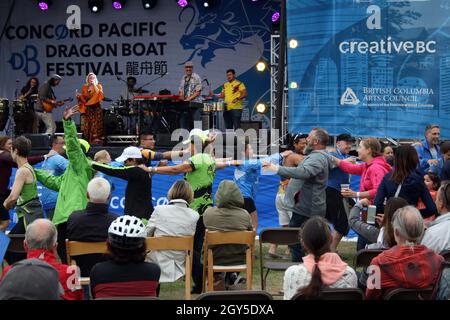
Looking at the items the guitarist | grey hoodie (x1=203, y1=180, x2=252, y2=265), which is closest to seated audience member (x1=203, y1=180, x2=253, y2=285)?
grey hoodie (x1=203, y1=180, x2=252, y2=265)

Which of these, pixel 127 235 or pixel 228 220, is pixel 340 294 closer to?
pixel 127 235

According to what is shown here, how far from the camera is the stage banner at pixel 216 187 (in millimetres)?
10578

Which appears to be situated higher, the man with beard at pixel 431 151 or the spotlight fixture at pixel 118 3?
the spotlight fixture at pixel 118 3

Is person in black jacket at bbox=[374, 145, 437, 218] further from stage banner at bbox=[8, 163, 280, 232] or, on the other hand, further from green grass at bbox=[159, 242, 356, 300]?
stage banner at bbox=[8, 163, 280, 232]

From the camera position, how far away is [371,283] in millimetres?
4516

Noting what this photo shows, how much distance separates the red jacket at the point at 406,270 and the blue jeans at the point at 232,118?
434 inches

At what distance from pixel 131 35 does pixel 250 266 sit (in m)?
12.9

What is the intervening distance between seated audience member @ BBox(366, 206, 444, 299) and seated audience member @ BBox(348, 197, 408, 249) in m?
0.63

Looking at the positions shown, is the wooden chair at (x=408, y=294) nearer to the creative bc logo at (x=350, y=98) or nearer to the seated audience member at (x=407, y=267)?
the seated audience member at (x=407, y=267)

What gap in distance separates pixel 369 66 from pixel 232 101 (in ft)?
20.2

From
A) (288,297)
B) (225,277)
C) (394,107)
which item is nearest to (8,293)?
(288,297)

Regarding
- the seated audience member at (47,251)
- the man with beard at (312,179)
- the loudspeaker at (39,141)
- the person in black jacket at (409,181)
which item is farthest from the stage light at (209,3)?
the seated audience member at (47,251)

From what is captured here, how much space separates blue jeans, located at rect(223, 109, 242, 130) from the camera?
50.9 ft

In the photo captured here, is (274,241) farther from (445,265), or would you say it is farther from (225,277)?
(445,265)
